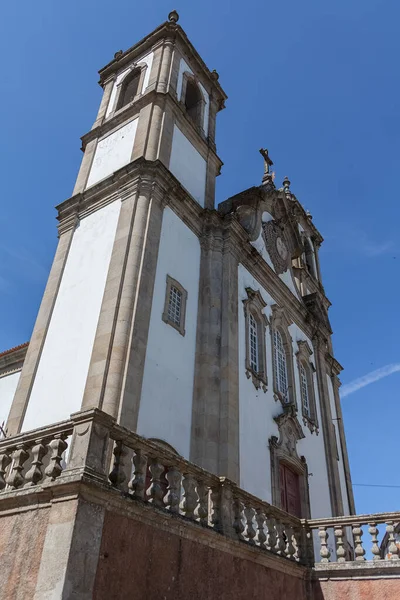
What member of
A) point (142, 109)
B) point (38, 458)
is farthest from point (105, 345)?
point (142, 109)

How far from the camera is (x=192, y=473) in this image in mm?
7473

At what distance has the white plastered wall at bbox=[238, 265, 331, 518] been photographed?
42.9 feet

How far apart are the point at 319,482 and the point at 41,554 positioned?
13.0m

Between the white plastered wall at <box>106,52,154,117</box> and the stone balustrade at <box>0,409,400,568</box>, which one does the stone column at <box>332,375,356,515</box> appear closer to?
the stone balustrade at <box>0,409,400,568</box>

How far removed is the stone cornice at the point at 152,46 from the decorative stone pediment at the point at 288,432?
42.2ft

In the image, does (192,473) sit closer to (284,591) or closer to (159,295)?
(284,591)

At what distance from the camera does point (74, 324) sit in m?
12.9

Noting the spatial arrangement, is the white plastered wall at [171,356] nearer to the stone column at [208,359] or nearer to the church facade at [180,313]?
the church facade at [180,313]

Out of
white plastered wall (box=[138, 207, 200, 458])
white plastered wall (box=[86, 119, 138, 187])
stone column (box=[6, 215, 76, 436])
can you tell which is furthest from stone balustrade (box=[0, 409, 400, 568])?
Answer: white plastered wall (box=[86, 119, 138, 187])

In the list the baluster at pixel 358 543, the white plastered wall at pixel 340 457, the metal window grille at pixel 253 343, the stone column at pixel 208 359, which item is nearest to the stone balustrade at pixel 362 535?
the baluster at pixel 358 543

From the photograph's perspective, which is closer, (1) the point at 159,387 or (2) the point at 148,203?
(1) the point at 159,387

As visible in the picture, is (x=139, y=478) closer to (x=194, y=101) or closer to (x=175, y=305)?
(x=175, y=305)

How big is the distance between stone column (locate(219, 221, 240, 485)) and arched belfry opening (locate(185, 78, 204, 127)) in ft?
20.4

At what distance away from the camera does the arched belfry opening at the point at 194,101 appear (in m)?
20.1
